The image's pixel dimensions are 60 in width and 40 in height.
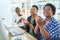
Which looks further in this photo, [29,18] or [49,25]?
[29,18]

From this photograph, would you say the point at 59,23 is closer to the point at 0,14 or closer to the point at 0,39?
the point at 0,39

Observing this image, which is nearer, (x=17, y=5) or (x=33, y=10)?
(x=33, y=10)

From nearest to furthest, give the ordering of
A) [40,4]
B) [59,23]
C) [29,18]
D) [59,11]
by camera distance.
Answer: [59,23] → [59,11] → [40,4] → [29,18]

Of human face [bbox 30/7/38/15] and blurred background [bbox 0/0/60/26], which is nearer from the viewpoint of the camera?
blurred background [bbox 0/0/60/26]

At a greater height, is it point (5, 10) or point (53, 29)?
point (5, 10)

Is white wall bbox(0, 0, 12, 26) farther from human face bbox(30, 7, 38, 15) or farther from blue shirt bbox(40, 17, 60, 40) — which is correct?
blue shirt bbox(40, 17, 60, 40)

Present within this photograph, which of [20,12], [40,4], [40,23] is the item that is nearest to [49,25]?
[40,23]

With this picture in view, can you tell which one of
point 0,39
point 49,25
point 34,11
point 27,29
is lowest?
point 0,39

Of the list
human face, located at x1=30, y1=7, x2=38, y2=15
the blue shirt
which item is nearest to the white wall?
human face, located at x1=30, y1=7, x2=38, y2=15

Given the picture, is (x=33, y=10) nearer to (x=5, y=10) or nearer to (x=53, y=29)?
(x=53, y=29)

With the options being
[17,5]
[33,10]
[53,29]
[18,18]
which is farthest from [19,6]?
[53,29]

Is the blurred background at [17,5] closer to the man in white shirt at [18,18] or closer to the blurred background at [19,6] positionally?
the blurred background at [19,6]

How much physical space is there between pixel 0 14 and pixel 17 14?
80 cm

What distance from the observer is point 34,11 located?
8.75 feet
